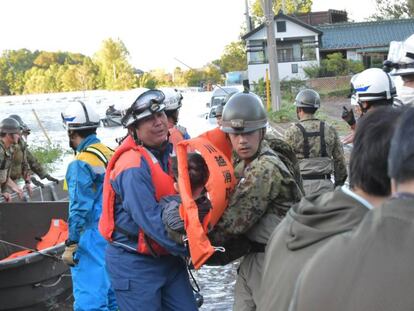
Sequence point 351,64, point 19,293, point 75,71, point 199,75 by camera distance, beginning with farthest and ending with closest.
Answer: point 75,71 < point 199,75 < point 351,64 < point 19,293

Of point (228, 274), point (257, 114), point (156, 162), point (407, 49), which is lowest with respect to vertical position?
point (228, 274)

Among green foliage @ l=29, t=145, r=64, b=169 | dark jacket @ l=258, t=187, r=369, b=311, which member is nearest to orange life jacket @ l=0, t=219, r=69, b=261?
dark jacket @ l=258, t=187, r=369, b=311

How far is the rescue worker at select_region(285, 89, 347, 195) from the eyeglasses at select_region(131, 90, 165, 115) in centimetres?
245

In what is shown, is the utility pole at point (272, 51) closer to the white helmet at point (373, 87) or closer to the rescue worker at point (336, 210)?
the white helmet at point (373, 87)

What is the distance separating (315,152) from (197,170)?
3.01 meters

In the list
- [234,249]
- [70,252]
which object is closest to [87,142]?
[70,252]

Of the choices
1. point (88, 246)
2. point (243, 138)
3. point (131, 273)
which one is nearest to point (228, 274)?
point (88, 246)

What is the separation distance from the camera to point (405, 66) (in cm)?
461

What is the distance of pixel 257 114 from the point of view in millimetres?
3514

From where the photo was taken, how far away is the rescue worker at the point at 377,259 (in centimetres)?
147

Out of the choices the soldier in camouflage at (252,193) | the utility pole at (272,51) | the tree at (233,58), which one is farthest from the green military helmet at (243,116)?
the tree at (233,58)

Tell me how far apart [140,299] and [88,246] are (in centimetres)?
143

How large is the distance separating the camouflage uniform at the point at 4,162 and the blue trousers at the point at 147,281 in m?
5.61

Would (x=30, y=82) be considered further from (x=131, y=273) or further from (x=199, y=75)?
(x=131, y=273)
